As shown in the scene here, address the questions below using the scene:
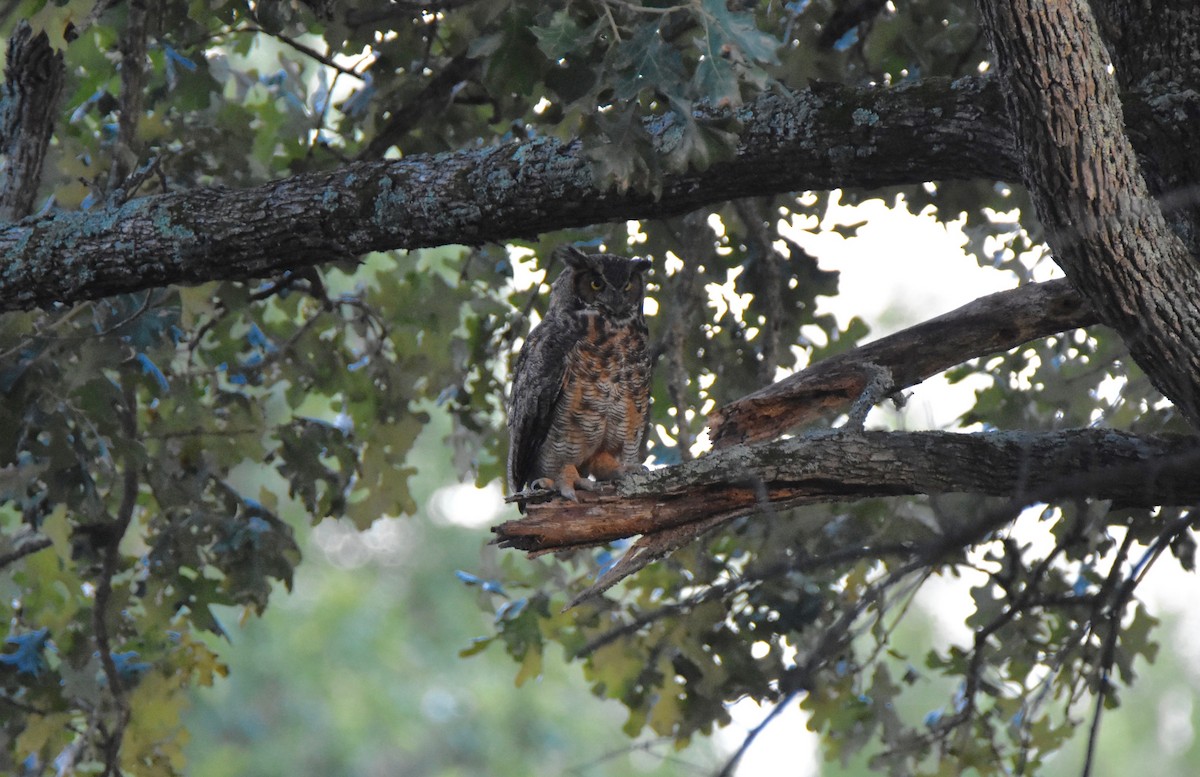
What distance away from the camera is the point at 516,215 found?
3277 millimetres

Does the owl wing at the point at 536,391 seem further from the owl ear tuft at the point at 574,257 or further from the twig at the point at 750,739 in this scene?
the twig at the point at 750,739

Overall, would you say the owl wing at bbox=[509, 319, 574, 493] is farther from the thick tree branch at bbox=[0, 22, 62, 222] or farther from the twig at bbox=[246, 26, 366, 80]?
the thick tree branch at bbox=[0, 22, 62, 222]

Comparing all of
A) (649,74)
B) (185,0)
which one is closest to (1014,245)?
(649,74)

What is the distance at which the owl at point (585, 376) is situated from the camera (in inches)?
176

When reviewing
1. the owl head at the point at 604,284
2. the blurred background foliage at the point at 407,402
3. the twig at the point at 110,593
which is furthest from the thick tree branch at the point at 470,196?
the owl head at the point at 604,284

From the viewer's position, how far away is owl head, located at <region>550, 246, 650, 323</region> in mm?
4477

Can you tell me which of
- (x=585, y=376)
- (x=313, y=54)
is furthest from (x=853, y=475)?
(x=313, y=54)

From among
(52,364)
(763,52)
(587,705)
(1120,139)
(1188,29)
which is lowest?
(1120,139)

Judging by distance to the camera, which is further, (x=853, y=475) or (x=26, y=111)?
(x=26, y=111)

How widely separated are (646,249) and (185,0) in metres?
1.91

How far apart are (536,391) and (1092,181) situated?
2.41 m

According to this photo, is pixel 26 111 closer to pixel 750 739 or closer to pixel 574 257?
pixel 574 257

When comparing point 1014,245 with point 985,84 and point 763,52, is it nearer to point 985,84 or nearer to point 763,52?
point 985,84

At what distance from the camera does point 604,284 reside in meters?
4.49
